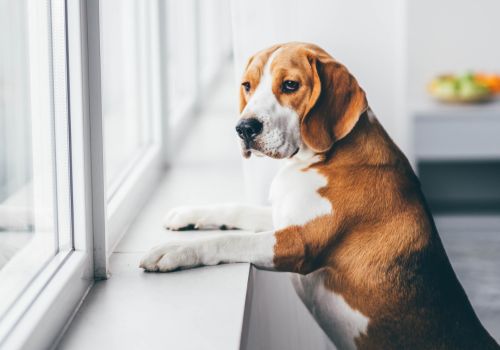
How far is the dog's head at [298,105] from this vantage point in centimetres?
130

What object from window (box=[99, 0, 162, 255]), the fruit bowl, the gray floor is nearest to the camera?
window (box=[99, 0, 162, 255])

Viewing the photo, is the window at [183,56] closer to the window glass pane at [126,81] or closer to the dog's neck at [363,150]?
the window glass pane at [126,81]

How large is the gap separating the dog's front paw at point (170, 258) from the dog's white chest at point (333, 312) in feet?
0.69

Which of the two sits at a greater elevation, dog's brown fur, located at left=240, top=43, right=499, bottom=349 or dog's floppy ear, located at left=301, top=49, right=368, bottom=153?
dog's floppy ear, located at left=301, top=49, right=368, bottom=153

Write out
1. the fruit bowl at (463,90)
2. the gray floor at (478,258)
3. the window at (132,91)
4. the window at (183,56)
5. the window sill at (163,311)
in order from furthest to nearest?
the fruit bowl at (463,90) → the window at (183,56) → the gray floor at (478,258) → the window at (132,91) → the window sill at (163,311)

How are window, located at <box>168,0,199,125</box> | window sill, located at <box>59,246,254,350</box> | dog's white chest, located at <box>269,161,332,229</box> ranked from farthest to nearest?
window, located at <box>168,0,199,125</box> < dog's white chest, located at <box>269,161,332,229</box> < window sill, located at <box>59,246,254,350</box>

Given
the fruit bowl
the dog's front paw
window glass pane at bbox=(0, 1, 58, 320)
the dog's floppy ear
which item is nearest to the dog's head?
the dog's floppy ear

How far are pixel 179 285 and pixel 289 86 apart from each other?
1.24 feet

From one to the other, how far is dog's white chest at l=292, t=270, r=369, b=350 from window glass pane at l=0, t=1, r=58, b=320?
45 cm

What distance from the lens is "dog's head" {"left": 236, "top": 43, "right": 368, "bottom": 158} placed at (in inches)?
51.3

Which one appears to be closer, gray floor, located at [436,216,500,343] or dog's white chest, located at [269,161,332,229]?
dog's white chest, located at [269,161,332,229]

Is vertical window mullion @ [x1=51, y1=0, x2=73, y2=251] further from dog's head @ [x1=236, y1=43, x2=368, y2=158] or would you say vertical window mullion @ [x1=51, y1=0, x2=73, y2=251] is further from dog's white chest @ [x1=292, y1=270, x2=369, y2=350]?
dog's white chest @ [x1=292, y1=270, x2=369, y2=350]

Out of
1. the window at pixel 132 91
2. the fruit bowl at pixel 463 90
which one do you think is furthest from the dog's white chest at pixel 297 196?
the fruit bowl at pixel 463 90

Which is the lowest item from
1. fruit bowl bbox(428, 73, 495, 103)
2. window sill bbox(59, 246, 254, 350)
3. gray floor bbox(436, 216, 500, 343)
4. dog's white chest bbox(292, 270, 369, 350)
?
gray floor bbox(436, 216, 500, 343)
